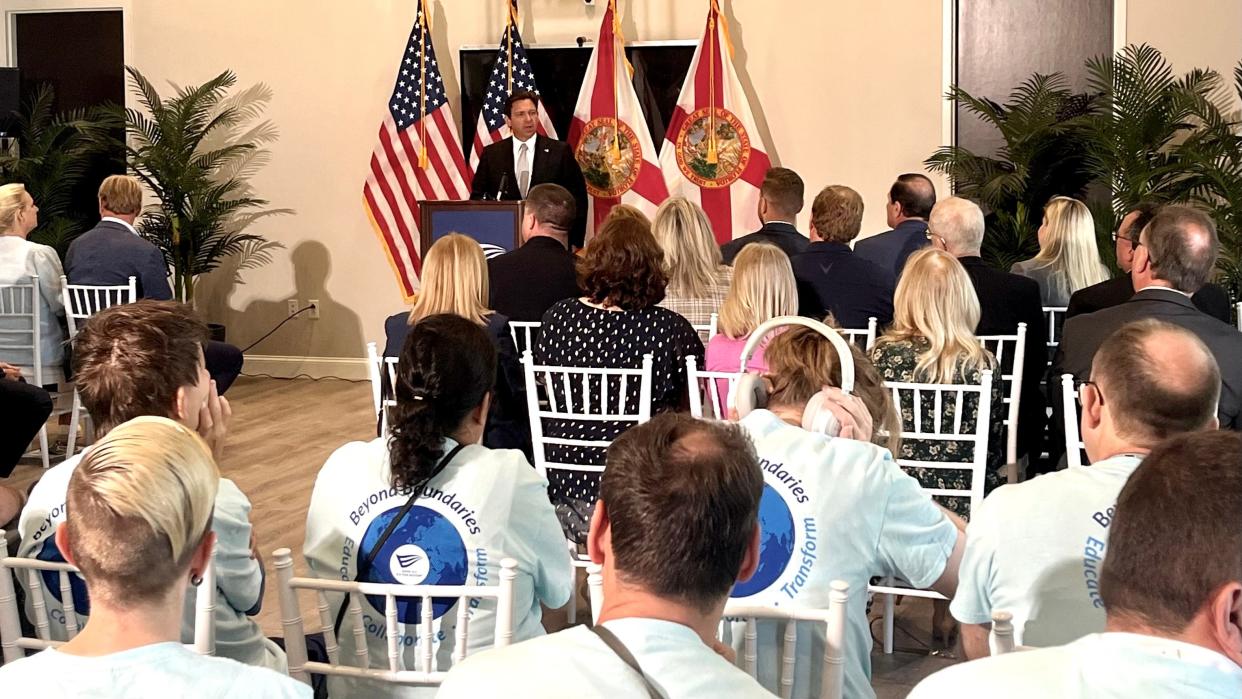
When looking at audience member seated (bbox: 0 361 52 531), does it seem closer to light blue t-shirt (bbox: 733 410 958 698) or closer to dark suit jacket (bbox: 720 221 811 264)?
light blue t-shirt (bbox: 733 410 958 698)

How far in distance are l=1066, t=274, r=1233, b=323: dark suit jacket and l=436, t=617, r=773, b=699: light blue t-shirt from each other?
3568mm

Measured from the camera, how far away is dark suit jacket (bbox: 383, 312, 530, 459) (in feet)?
14.1

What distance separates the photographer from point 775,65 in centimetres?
838

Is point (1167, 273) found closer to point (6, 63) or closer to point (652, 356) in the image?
point (652, 356)

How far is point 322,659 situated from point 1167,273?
273 cm

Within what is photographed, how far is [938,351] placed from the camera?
4004mm

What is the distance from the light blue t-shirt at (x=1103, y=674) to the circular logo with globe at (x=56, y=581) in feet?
5.20

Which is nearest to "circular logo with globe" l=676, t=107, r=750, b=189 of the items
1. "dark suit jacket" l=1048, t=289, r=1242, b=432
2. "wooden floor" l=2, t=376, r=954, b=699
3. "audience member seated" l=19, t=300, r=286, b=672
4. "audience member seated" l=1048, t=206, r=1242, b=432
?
"wooden floor" l=2, t=376, r=954, b=699

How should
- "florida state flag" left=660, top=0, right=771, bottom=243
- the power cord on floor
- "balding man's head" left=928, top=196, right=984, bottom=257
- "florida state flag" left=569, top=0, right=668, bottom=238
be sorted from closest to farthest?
"balding man's head" left=928, top=196, right=984, bottom=257, "florida state flag" left=660, top=0, right=771, bottom=243, "florida state flag" left=569, top=0, right=668, bottom=238, the power cord on floor

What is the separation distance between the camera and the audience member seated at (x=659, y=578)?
1.42 meters

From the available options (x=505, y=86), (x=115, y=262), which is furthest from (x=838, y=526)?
(x=505, y=86)

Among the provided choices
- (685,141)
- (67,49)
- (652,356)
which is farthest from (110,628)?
(67,49)

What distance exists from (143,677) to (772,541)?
1.18 metres

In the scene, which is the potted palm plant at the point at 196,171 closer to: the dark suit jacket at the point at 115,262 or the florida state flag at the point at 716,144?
the dark suit jacket at the point at 115,262
